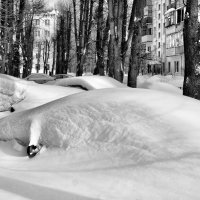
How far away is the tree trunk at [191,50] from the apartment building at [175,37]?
127ft


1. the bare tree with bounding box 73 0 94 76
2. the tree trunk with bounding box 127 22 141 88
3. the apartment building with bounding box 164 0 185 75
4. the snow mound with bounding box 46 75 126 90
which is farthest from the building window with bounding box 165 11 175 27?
the snow mound with bounding box 46 75 126 90

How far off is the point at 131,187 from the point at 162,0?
219ft

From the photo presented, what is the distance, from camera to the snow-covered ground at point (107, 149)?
14.0 ft

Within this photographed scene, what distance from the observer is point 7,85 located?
10.4 meters

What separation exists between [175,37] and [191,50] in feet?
143

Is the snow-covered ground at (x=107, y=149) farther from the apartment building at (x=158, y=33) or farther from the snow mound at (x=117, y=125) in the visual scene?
the apartment building at (x=158, y=33)

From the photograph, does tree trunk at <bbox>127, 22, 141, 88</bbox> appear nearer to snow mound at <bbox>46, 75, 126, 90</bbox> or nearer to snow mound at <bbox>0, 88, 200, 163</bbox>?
snow mound at <bbox>46, 75, 126, 90</bbox>

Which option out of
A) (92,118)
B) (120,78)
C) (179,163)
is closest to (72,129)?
(92,118)

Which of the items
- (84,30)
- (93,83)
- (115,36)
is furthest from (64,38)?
(93,83)

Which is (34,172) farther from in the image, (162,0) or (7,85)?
(162,0)

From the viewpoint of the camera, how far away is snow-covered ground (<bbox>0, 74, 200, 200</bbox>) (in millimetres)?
4254

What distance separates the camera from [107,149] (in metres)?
4.99

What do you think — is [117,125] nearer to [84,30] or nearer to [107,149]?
Result: [107,149]

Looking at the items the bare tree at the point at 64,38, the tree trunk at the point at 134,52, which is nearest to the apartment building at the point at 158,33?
the bare tree at the point at 64,38
